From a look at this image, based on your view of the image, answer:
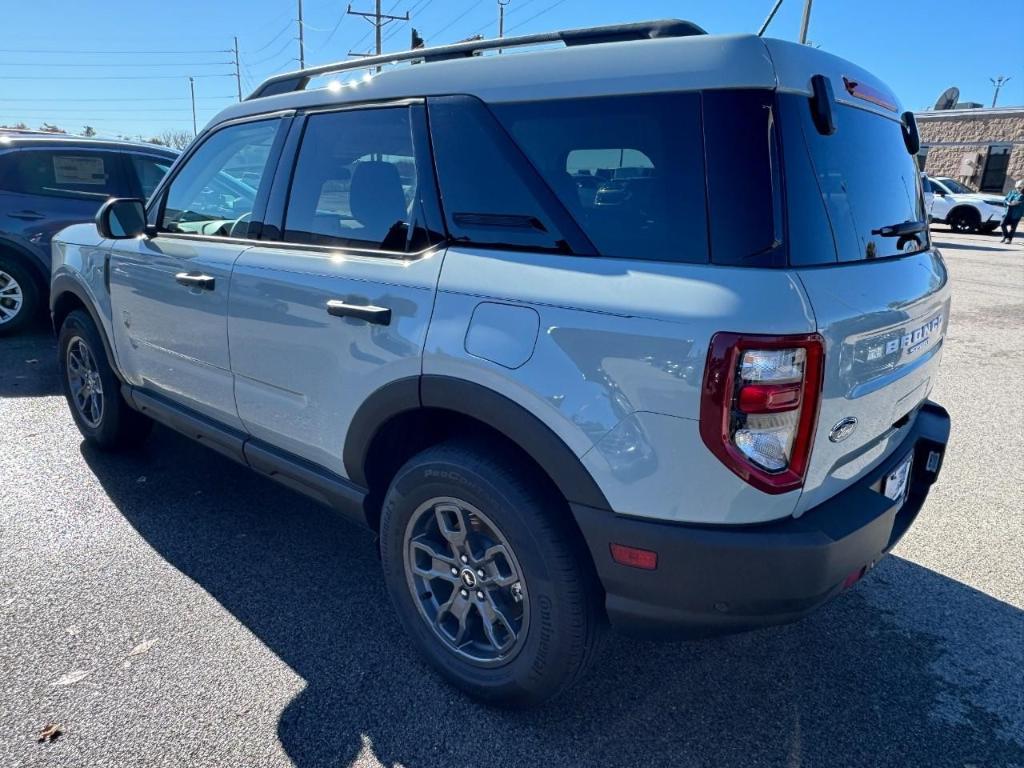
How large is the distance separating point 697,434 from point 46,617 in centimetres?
251

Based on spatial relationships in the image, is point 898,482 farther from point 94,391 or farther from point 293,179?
point 94,391

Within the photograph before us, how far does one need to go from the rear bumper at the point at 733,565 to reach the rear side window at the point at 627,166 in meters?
0.69

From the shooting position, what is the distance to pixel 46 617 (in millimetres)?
2617

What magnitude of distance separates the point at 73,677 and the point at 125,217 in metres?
2.12

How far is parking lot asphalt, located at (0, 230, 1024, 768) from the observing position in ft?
6.82

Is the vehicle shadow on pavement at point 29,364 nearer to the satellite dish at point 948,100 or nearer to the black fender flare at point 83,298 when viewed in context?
the black fender flare at point 83,298

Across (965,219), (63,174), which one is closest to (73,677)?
(63,174)

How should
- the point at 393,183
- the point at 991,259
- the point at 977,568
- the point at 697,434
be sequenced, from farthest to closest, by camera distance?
the point at 991,259
the point at 977,568
the point at 393,183
the point at 697,434

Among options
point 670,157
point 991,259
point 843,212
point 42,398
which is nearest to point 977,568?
point 843,212

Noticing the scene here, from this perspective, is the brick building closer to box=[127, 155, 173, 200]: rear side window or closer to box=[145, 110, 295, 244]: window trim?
box=[127, 155, 173, 200]: rear side window

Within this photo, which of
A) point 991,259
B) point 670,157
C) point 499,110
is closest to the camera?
point 670,157

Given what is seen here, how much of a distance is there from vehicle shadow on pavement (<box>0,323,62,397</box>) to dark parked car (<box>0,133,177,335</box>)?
8.7 inches

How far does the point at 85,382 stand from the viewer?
164 inches

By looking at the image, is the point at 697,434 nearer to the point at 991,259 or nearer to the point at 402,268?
the point at 402,268
